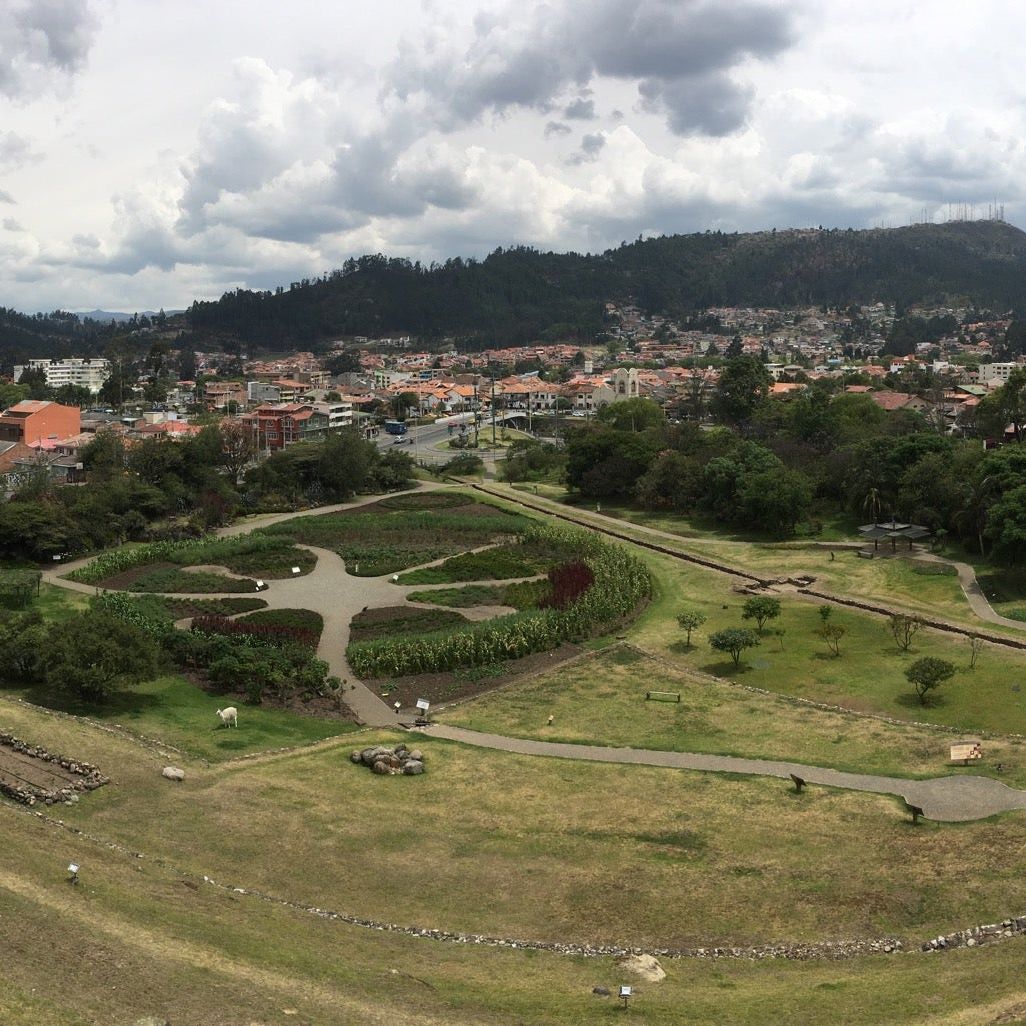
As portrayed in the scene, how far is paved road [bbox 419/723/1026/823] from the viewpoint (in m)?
24.1

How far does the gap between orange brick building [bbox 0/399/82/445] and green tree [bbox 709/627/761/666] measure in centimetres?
7123

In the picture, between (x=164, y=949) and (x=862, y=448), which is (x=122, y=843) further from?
(x=862, y=448)

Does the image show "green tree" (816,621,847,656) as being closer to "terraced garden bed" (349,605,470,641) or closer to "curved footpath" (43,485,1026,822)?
"curved footpath" (43,485,1026,822)

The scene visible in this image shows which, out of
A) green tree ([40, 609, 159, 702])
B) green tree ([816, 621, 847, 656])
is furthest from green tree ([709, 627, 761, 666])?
green tree ([40, 609, 159, 702])

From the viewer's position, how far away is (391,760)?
27.7 meters

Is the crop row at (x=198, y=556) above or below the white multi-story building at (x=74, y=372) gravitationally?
below

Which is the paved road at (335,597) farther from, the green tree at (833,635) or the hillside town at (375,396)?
the hillside town at (375,396)

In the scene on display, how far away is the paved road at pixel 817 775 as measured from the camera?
24.1m

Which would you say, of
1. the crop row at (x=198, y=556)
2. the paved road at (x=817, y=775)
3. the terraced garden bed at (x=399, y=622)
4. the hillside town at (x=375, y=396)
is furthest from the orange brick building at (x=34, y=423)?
the paved road at (x=817, y=775)

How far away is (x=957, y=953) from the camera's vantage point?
1792 centimetres

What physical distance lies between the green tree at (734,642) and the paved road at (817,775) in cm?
Result: 805

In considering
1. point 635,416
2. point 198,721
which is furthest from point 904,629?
point 635,416

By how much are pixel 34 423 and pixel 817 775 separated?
8108cm

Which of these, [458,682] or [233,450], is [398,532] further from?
[458,682]
